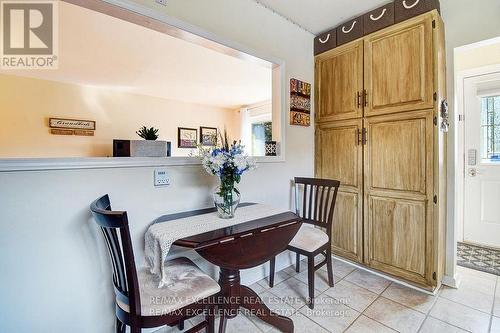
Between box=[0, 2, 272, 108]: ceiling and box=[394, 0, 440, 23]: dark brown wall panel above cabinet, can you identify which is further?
box=[0, 2, 272, 108]: ceiling

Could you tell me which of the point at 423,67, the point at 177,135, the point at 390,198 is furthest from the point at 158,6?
the point at 177,135

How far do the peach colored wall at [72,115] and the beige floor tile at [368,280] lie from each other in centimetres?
419

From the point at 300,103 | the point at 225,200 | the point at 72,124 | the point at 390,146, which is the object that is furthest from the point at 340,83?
the point at 72,124

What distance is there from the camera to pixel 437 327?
5.01ft

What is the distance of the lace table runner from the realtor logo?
73.2 inches

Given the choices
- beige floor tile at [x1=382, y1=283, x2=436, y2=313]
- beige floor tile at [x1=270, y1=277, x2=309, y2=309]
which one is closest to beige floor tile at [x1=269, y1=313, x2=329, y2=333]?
beige floor tile at [x1=270, y1=277, x2=309, y2=309]

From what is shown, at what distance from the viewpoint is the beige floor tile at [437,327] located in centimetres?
149

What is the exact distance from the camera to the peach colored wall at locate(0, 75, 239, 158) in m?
3.38

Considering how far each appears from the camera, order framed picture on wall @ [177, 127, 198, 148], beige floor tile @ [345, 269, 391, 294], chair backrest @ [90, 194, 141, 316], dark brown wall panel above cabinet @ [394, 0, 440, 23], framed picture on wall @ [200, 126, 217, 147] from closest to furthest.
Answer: chair backrest @ [90, 194, 141, 316] → dark brown wall panel above cabinet @ [394, 0, 440, 23] → beige floor tile @ [345, 269, 391, 294] → framed picture on wall @ [177, 127, 198, 148] → framed picture on wall @ [200, 126, 217, 147]

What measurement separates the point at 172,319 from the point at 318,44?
2.85 meters

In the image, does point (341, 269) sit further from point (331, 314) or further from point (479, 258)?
point (479, 258)

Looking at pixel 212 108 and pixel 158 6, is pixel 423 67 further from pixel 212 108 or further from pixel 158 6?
pixel 212 108

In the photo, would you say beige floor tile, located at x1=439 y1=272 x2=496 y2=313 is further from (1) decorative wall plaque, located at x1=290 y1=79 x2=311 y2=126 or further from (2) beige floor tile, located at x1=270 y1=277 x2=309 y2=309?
(1) decorative wall plaque, located at x1=290 y1=79 x2=311 y2=126

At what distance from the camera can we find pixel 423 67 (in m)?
1.88
